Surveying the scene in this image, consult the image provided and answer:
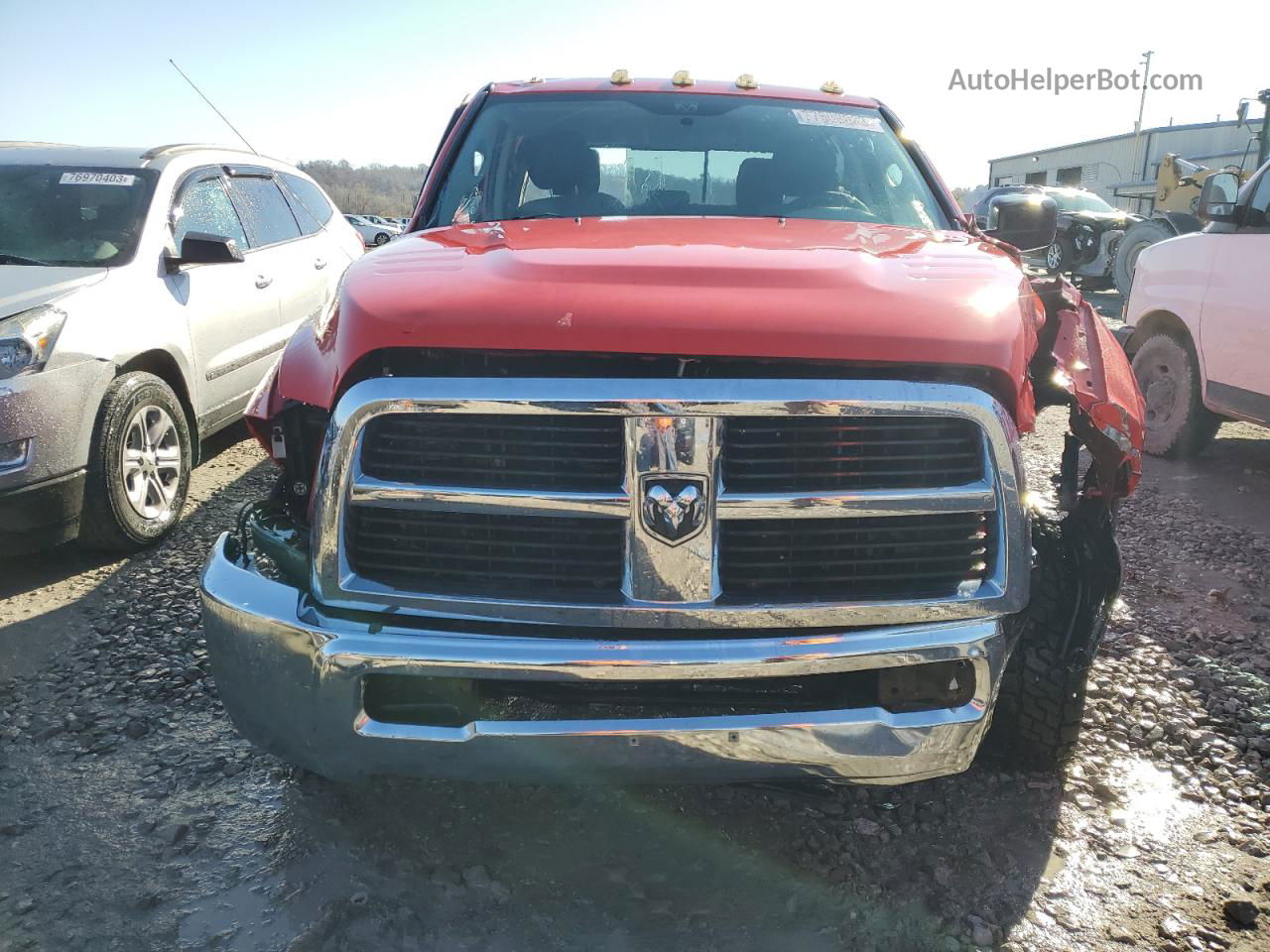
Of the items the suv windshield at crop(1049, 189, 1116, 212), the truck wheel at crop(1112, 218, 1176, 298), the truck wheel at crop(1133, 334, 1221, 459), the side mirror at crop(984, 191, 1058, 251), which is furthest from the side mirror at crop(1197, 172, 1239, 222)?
the suv windshield at crop(1049, 189, 1116, 212)

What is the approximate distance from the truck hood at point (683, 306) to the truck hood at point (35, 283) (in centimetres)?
215

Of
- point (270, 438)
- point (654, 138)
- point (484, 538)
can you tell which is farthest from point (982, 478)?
point (654, 138)

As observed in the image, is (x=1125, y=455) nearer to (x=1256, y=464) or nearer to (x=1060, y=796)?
(x=1060, y=796)

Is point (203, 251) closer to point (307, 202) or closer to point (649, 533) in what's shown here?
point (307, 202)

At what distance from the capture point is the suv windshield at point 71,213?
4.34 meters

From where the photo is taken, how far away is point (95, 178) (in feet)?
15.5

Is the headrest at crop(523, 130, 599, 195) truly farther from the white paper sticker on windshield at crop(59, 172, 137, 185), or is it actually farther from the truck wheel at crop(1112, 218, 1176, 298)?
the truck wheel at crop(1112, 218, 1176, 298)

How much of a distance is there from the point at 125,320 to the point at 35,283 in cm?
36

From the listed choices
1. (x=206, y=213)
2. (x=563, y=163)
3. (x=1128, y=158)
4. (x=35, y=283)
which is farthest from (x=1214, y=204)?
(x=1128, y=158)

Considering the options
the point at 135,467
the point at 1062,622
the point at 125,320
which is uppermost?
the point at 125,320

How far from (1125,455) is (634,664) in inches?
49.9

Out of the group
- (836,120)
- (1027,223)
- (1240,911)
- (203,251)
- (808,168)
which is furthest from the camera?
(203,251)

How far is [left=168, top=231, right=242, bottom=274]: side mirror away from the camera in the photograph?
4.39 metres

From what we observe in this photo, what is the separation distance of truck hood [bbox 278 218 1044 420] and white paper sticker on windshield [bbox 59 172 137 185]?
3250 millimetres
